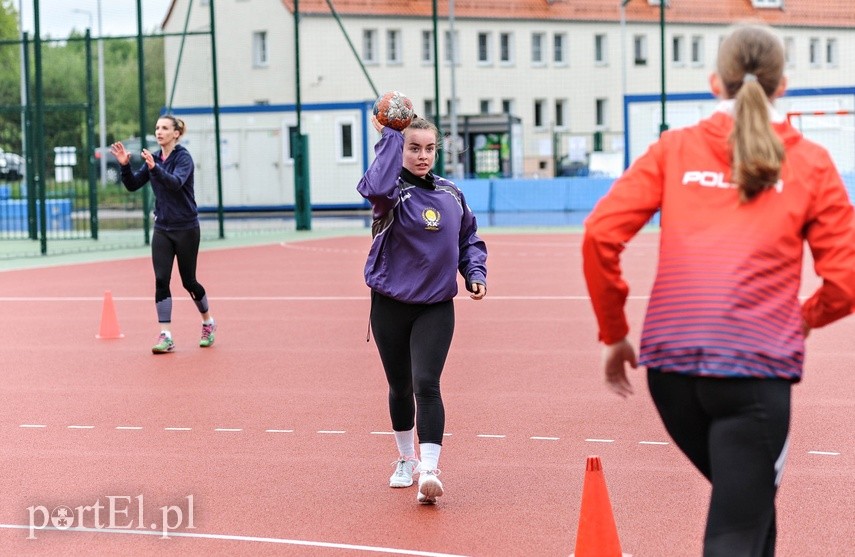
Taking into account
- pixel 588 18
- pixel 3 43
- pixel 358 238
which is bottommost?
pixel 358 238

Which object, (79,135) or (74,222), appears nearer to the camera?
(79,135)

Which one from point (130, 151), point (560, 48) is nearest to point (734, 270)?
point (130, 151)

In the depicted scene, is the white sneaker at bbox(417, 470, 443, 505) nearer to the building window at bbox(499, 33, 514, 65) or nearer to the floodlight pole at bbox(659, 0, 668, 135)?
the floodlight pole at bbox(659, 0, 668, 135)

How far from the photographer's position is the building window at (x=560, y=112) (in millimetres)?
66250

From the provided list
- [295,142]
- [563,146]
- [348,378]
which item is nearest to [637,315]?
[348,378]

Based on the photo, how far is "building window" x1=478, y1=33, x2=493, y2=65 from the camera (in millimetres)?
63500

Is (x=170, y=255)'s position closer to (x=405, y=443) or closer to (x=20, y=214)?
(x=405, y=443)

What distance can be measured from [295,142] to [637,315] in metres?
17.2

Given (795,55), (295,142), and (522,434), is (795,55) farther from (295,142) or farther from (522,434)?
(522,434)

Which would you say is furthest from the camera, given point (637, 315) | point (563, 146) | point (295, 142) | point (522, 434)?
point (563, 146)

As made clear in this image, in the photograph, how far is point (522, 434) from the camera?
7.68m

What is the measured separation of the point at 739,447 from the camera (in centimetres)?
353

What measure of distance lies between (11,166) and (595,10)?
126ft

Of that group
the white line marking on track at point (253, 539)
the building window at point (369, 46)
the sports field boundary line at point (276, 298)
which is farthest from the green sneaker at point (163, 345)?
the building window at point (369, 46)
